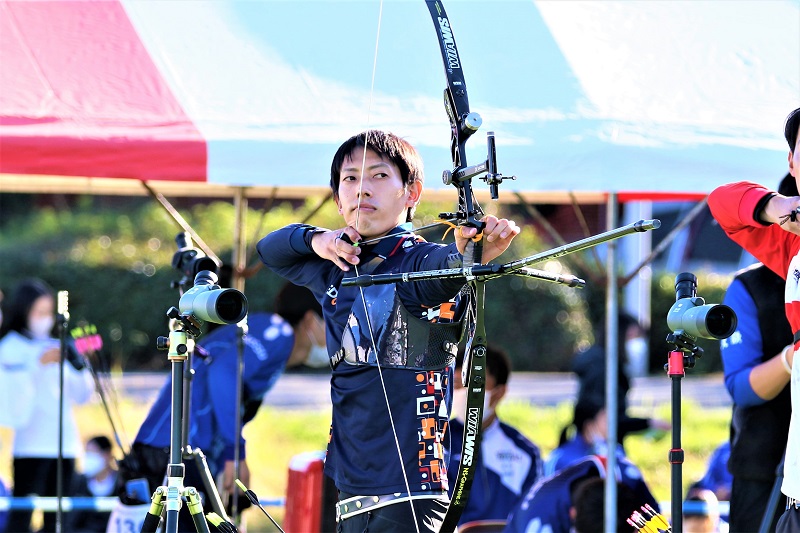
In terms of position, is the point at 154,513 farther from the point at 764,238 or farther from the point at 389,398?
the point at 764,238

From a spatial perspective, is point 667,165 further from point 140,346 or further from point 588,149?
point 140,346

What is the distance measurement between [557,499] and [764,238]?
6.25ft

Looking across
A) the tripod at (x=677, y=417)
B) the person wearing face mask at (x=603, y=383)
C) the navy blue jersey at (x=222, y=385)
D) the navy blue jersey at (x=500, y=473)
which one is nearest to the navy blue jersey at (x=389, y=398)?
the tripod at (x=677, y=417)

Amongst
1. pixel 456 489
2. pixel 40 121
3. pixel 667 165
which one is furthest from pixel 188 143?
pixel 456 489

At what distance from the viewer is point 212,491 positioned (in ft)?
10.5

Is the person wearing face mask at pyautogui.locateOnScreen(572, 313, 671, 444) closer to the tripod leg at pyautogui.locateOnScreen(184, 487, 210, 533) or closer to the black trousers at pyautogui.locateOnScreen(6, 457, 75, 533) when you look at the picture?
the black trousers at pyautogui.locateOnScreen(6, 457, 75, 533)

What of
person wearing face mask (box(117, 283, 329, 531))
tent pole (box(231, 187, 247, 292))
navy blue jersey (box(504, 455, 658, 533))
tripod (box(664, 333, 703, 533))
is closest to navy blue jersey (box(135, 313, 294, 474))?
person wearing face mask (box(117, 283, 329, 531))

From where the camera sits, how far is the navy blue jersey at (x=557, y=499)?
4355 millimetres

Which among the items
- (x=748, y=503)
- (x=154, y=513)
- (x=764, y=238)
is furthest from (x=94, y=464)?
(x=764, y=238)

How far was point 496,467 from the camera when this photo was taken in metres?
5.01

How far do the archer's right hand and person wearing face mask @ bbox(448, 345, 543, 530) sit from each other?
7.55 feet

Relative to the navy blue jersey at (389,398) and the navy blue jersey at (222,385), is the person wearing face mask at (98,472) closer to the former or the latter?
the navy blue jersey at (222,385)

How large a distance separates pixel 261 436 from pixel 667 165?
22.8 ft

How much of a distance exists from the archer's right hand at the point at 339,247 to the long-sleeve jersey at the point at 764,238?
953mm
